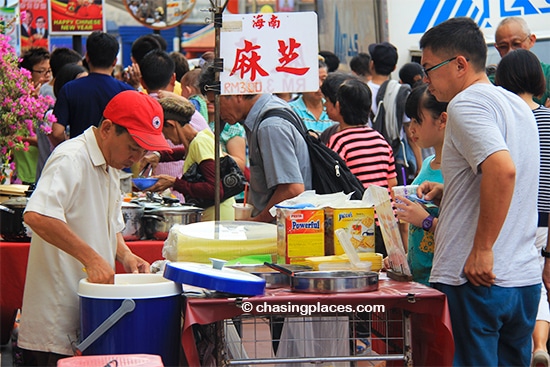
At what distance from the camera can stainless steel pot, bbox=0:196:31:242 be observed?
4.77 m

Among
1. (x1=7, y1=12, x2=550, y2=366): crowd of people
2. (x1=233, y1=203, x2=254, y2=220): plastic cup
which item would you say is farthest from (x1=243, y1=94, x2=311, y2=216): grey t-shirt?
(x1=7, y1=12, x2=550, y2=366): crowd of people

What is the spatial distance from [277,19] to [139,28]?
16385 mm

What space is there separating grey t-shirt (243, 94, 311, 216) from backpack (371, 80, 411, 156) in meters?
3.20

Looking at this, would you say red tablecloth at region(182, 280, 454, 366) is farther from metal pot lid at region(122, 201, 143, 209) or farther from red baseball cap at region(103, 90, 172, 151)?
metal pot lid at region(122, 201, 143, 209)

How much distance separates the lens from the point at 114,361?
269 centimetres

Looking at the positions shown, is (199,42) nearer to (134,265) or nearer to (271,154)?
(271,154)

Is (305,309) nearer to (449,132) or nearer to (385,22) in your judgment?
(449,132)

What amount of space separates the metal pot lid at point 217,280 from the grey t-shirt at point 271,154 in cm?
161

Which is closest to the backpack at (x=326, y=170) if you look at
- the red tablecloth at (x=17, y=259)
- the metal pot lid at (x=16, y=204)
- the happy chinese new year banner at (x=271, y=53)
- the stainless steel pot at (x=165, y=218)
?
the happy chinese new year banner at (x=271, y=53)

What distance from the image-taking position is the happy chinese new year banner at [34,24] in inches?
515

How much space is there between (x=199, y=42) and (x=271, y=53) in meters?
14.1

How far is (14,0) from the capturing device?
294 inches

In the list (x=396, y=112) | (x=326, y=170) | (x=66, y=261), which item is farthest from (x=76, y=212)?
(x=396, y=112)

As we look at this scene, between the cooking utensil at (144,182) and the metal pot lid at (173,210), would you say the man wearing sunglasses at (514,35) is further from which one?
the metal pot lid at (173,210)
